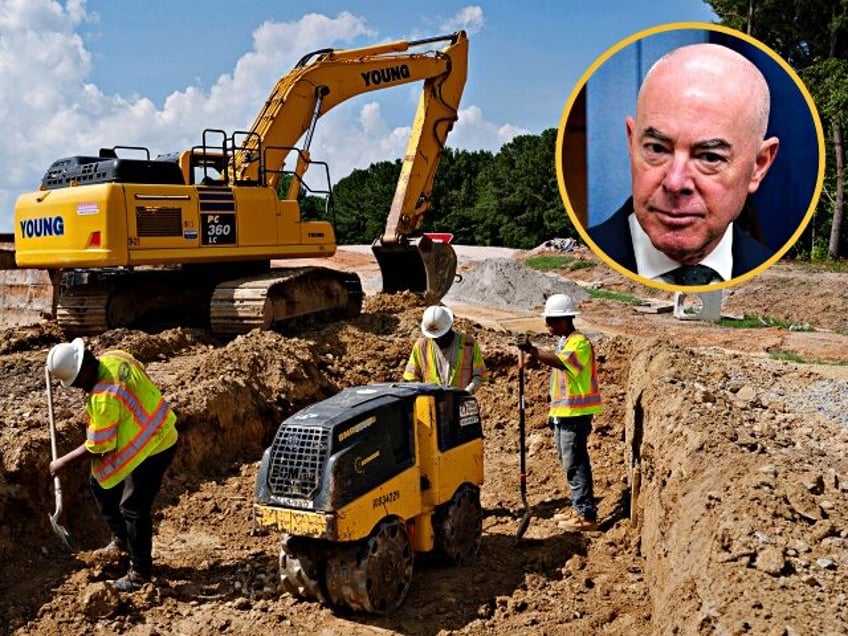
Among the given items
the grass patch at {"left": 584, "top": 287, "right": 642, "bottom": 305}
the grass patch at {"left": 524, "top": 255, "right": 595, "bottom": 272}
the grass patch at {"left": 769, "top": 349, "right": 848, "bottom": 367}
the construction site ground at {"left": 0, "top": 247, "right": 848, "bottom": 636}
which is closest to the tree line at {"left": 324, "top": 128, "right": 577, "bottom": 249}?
the grass patch at {"left": 524, "top": 255, "right": 595, "bottom": 272}

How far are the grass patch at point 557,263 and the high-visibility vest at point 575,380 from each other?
26202 millimetres

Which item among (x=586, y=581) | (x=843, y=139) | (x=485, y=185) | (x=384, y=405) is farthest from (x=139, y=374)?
(x=485, y=185)

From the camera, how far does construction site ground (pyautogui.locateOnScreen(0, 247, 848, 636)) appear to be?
3.93 metres

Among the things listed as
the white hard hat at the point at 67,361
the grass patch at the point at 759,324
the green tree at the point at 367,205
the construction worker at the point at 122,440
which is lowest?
the grass patch at the point at 759,324

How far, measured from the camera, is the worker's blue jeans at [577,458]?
21.7 feet

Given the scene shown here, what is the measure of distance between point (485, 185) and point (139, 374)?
188 feet

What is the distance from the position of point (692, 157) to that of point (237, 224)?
9254mm

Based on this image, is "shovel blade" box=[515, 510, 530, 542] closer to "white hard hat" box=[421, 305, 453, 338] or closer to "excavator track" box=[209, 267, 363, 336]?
"white hard hat" box=[421, 305, 453, 338]

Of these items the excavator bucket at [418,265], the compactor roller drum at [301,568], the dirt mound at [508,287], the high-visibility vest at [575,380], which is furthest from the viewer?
the dirt mound at [508,287]

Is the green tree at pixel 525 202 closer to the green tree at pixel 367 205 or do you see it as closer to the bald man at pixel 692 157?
the green tree at pixel 367 205

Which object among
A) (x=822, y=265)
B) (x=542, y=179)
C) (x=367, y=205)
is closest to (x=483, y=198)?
(x=542, y=179)

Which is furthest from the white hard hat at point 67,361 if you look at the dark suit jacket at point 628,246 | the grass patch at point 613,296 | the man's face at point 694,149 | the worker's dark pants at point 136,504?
the grass patch at point 613,296

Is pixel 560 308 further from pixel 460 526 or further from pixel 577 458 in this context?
pixel 460 526

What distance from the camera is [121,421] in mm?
5605
